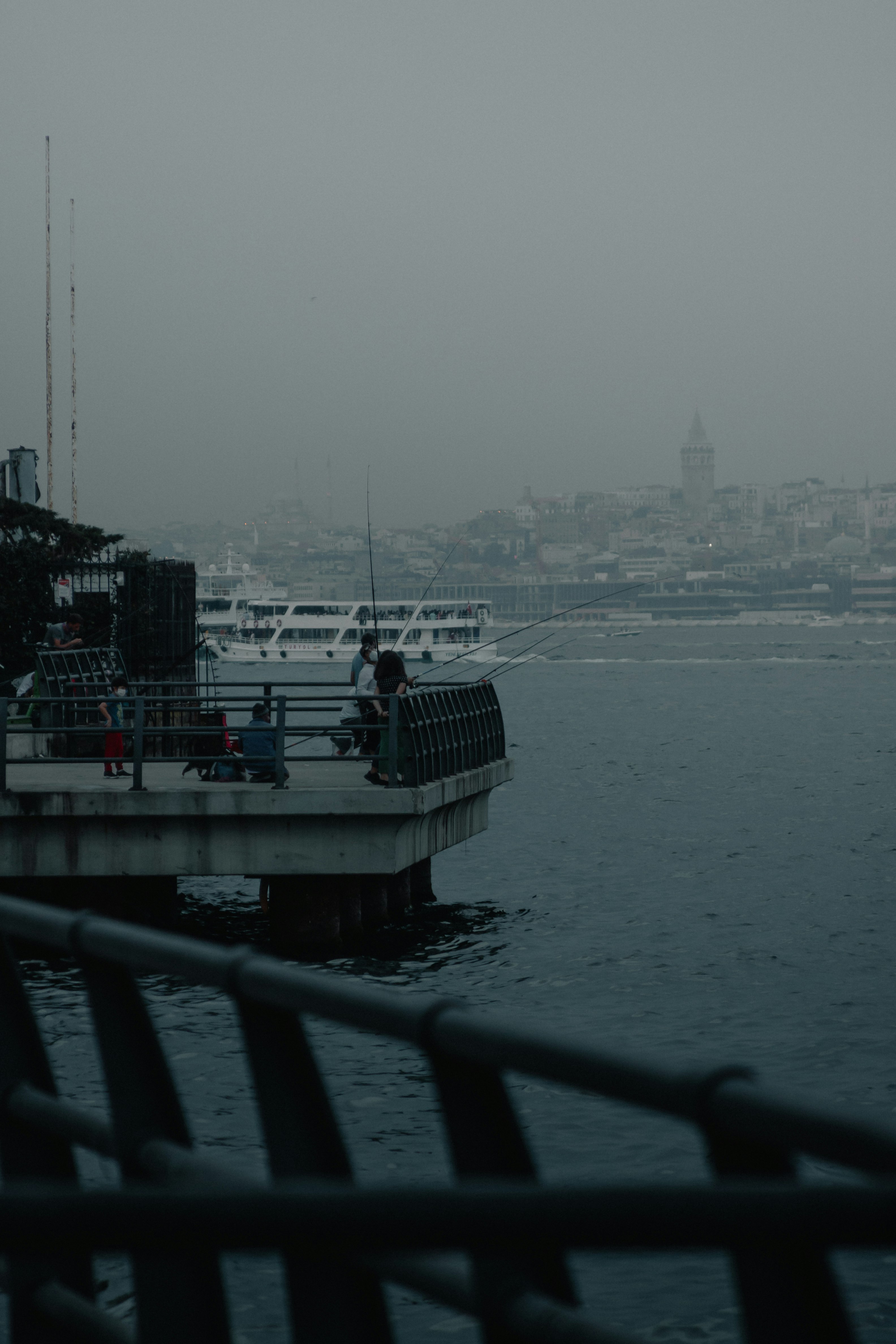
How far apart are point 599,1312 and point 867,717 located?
7888cm

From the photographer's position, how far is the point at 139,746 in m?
15.5

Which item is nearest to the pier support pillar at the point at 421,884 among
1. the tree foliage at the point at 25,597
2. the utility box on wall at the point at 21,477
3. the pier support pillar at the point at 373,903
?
the pier support pillar at the point at 373,903

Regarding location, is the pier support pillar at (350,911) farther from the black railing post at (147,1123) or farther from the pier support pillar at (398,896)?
the black railing post at (147,1123)

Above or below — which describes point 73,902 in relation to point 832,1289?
below

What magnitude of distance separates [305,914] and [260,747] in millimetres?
1864

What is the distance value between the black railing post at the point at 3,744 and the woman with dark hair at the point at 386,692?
3.73 m

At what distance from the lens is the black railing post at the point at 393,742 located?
15.8 metres

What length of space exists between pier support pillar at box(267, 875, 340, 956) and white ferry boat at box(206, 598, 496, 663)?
13022 centimetres

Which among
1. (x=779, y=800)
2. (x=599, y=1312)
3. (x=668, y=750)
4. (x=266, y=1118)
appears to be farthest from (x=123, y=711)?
(x=668, y=750)

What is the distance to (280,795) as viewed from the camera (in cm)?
1538

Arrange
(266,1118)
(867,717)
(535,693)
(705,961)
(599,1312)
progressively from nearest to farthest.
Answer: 1. (266,1118)
2. (599,1312)
3. (705,961)
4. (867,717)
5. (535,693)

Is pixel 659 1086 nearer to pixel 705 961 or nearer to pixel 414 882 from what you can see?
pixel 705 961

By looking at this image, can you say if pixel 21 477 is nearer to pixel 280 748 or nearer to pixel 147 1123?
pixel 280 748

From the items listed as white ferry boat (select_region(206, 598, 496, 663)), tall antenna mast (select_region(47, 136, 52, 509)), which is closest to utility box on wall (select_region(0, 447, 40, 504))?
tall antenna mast (select_region(47, 136, 52, 509))
